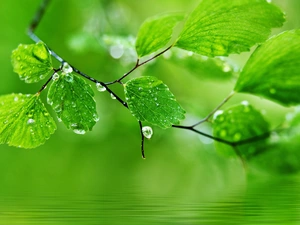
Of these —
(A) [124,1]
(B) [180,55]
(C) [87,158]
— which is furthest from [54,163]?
Answer: (B) [180,55]

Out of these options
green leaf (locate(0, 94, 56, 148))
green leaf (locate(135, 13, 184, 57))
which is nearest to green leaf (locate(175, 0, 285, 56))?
green leaf (locate(135, 13, 184, 57))

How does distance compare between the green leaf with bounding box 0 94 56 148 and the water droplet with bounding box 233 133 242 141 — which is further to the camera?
the water droplet with bounding box 233 133 242 141

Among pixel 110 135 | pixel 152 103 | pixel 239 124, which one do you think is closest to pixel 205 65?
pixel 239 124

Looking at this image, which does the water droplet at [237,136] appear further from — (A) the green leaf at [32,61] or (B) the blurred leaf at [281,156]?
(A) the green leaf at [32,61]

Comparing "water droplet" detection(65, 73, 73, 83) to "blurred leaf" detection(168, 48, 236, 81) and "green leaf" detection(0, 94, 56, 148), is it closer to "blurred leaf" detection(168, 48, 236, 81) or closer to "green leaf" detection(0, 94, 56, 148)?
"green leaf" detection(0, 94, 56, 148)

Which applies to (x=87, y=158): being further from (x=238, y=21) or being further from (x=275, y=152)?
(x=238, y=21)
